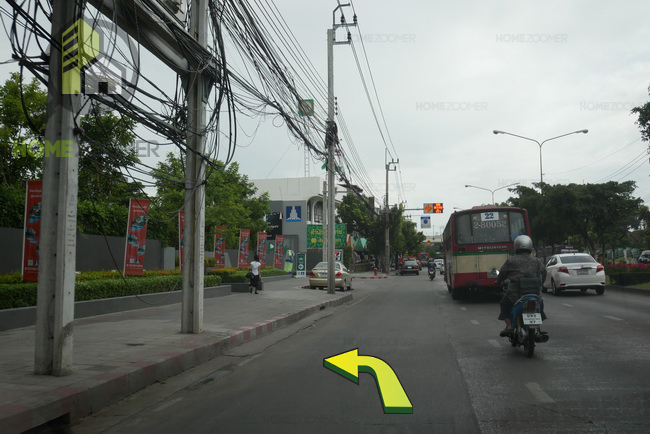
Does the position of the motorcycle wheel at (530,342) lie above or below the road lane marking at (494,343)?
above

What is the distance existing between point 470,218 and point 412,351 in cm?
999

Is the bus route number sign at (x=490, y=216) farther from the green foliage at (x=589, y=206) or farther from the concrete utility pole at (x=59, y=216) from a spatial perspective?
the green foliage at (x=589, y=206)

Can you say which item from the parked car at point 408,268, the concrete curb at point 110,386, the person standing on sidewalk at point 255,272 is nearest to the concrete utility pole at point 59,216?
the concrete curb at point 110,386

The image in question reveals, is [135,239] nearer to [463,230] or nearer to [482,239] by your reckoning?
[463,230]

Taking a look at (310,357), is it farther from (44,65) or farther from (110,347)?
(44,65)

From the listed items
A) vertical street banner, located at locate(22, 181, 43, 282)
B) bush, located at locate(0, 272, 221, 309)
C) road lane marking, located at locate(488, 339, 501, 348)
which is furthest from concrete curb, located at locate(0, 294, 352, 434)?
road lane marking, located at locate(488, 339, 501, 348)

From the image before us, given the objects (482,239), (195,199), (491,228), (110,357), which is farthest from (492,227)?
(110,357)

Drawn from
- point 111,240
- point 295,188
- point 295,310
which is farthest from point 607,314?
point 295,188

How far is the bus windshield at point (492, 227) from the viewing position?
1683 centimetres

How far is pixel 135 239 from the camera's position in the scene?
553 inches

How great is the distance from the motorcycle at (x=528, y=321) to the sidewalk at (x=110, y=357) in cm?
460

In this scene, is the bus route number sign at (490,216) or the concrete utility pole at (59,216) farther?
the bus route number sign at (490,216)

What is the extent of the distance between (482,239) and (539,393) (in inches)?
473

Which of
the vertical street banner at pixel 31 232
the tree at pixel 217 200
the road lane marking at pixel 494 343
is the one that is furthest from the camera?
the tree at pixel 217 200
